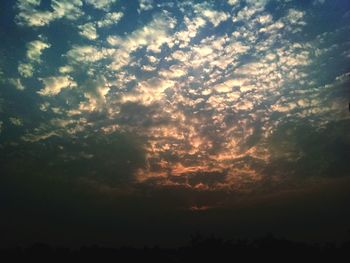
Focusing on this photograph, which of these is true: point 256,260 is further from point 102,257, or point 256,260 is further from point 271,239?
point 102,257

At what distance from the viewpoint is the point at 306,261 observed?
42.7 metres

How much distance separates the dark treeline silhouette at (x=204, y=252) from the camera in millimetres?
42075

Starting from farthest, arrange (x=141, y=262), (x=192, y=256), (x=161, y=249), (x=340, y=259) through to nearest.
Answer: (x=161, y=249), (x=192, y=256), (x=141, y=262), (x=340, y=259)

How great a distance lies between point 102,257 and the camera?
1698 inches

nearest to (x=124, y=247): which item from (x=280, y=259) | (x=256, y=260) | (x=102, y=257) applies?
(x=102, y=257)

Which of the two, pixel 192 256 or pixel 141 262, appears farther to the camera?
pixel 192 256

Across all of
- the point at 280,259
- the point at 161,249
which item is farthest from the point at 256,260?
the point at 161,249

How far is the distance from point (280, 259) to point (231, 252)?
6.56 m

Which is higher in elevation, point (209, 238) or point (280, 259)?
point (209, 238)

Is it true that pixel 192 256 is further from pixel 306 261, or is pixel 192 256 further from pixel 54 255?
pixel 54 255

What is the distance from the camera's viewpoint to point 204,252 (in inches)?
1843

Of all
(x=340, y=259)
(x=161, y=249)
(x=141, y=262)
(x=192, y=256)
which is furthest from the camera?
(x=161, y=249)

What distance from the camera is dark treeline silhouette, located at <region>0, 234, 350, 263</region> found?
138 ft

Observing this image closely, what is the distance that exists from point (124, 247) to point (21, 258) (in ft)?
44.8
